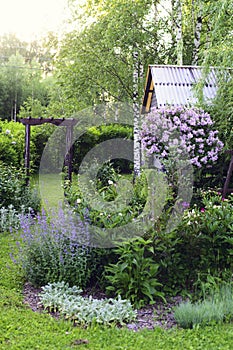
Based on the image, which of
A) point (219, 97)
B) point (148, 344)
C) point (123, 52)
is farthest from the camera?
point (123, 52)

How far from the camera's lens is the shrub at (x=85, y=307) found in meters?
3.55

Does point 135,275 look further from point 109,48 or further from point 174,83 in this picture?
point 109,48

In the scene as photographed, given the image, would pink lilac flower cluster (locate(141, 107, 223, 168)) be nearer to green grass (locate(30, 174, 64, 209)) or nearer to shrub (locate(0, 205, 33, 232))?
green grass (locate(30, 174, 64, 209))

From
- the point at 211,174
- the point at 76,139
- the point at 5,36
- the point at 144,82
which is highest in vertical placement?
the point at 5,36

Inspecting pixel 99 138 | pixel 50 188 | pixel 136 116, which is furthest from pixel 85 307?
pixel 99 138

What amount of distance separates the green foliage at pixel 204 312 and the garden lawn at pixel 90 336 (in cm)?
8

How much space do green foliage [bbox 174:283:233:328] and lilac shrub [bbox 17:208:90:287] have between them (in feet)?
3.40

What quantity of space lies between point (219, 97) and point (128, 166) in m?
6.95

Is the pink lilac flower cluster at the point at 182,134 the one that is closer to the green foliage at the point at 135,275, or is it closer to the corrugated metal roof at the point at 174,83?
the corrugated metal roof at the point at 174,83

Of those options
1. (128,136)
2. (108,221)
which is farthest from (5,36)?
(108,221)

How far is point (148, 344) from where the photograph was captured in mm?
3201

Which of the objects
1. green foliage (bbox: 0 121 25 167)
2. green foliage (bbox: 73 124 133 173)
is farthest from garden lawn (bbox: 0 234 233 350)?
green foliage (bbox: 73 124 133 173)

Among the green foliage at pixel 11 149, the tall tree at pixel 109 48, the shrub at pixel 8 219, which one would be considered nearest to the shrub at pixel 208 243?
the shrub at pixel 8 219

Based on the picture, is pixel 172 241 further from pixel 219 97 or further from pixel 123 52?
pixel 123 52
